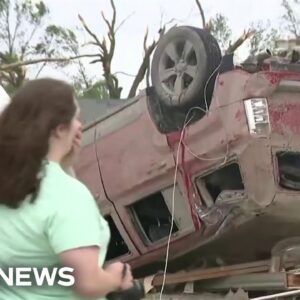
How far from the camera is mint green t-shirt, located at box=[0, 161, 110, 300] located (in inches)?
77.6

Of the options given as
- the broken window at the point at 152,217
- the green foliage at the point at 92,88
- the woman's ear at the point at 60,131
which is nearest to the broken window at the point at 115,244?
the broken window at the point at 152,217

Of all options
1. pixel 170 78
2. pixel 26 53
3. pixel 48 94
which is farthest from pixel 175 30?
pixel 26 53

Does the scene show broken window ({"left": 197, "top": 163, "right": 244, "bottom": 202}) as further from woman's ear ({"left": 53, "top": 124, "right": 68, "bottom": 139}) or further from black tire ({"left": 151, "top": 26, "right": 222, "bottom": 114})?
woman's ear ({"left": 53, "top": 124, "right": 68, "bottom": 139})

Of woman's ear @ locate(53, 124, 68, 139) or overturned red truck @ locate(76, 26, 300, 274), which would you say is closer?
woman's ear @ locate(53, 124, 68, 139)

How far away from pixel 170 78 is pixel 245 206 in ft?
3.88

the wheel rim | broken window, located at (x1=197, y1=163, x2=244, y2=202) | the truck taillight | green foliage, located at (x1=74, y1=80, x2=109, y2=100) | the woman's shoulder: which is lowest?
green foliage, located at (x1=74, y1=80, x2=109, y2=100)

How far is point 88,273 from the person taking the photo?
6.42 ft

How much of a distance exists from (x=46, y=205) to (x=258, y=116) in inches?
153

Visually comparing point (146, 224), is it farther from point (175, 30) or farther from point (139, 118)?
point (175, 30)

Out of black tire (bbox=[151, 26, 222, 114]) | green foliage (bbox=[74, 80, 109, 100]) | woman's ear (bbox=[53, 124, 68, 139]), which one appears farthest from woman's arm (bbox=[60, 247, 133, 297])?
green foliage (bbox=[74, 80, 109, 100])

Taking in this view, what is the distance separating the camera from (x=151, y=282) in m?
7.07

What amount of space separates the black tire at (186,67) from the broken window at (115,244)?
4.41 ft

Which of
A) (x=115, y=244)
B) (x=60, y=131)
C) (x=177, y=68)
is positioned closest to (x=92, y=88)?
(x=115, y=244)

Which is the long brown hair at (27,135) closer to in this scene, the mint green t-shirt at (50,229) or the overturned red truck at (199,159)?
the mint green t-shirt at (50,229)
